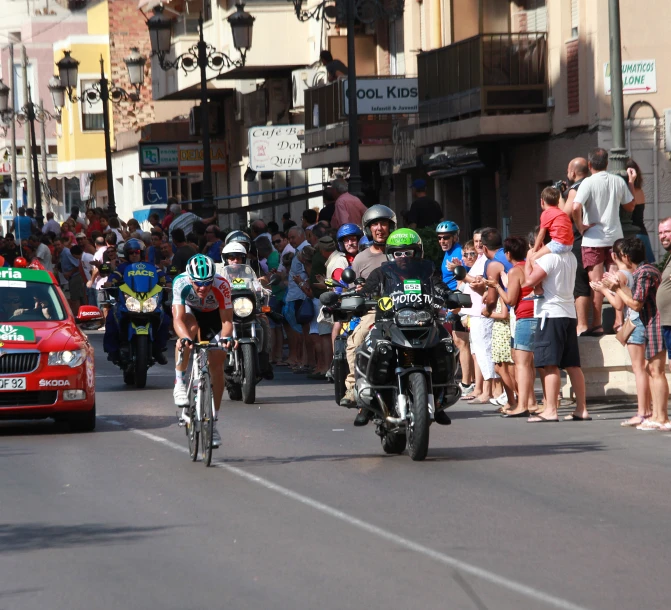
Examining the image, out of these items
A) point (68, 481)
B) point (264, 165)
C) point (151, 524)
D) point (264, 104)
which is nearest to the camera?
point (151, 524)

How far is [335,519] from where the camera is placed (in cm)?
952

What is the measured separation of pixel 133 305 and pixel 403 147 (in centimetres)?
1587

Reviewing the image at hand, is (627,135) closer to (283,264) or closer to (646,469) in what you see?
(283,264)

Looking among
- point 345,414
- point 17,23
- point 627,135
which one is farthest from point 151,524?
point 17,23

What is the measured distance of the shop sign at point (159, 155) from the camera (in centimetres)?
4459

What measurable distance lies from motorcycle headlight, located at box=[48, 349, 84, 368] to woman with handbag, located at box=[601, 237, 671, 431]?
193 inches

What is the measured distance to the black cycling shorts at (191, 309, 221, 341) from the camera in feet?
41.7

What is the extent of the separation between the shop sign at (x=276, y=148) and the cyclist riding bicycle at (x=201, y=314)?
20.0m

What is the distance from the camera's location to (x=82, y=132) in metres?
72.4

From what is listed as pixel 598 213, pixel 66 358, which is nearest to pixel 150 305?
pixel 66 358

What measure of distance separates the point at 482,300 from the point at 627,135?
408 inches

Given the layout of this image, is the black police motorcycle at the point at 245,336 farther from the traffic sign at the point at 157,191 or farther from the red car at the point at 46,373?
the traffic sign at the point at 157,191

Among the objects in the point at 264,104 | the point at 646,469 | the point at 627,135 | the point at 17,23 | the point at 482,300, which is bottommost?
the point at 646,469

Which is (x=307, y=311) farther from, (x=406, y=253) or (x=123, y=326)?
(x=406, y=253)
